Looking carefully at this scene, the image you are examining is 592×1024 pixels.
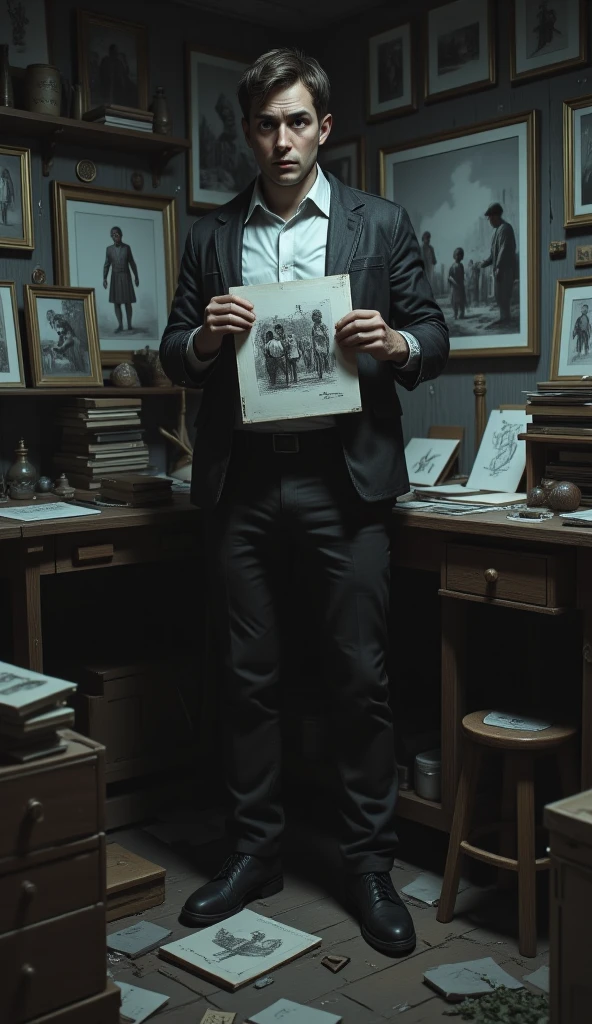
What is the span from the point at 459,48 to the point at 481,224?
62 centimetres

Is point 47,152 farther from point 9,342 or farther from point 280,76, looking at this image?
point 280,76

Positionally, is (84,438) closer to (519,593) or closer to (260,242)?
(260,242)

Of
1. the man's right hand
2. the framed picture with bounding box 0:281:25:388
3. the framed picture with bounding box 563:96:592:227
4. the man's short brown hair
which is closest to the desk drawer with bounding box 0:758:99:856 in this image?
the man's right hand

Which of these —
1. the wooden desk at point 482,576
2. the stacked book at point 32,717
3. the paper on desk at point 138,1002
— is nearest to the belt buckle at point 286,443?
the wooden desk at point 482,576

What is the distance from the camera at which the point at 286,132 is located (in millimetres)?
2709

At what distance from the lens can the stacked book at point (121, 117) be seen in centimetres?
372

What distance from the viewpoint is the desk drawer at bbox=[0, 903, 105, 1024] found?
200cm

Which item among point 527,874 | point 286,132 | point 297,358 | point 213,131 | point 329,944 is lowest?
point 329,944

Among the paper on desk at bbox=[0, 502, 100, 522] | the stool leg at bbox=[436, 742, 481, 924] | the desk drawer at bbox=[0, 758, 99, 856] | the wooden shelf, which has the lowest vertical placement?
the stool leg at bbox=[436, 742, 481, 924]

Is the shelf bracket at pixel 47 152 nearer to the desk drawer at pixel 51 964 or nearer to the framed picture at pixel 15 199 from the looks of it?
the framed picture at pixel 15 199

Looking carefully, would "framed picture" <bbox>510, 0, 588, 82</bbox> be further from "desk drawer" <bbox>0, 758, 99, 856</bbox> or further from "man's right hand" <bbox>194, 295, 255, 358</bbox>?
"desk drawer" <bbox>0, 758, 99, 856</bbox>

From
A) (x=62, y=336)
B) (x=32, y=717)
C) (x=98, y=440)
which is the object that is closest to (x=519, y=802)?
(x=32, y=717)

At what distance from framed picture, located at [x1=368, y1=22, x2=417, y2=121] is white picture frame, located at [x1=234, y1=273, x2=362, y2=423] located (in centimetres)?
161

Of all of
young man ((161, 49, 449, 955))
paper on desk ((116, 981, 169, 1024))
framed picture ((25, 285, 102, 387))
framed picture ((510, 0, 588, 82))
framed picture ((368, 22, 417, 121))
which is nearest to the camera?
paper on desk ((116, 981, 169, 1024))
